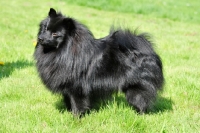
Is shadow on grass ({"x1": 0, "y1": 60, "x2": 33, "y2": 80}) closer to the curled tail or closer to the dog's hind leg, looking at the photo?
the dog's hind leg

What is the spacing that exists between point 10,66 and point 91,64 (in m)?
3.07

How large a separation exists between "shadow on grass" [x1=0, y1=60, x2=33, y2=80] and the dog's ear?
8.14 ft

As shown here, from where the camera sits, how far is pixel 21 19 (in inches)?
468

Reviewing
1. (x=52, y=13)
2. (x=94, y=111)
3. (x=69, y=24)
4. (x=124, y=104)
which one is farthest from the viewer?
(x=124, y=104)

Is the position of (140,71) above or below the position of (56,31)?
below

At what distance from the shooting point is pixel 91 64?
4.10 m

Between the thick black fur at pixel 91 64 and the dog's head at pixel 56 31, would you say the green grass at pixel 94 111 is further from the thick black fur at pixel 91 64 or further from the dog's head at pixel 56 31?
the dog's head at pixel 56 31

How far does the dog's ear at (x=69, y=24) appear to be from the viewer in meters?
3.92

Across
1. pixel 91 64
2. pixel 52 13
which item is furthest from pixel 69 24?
pixel 91 64

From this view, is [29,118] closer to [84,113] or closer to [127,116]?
[84,113]

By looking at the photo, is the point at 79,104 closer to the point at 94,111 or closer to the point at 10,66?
the point at 94,111

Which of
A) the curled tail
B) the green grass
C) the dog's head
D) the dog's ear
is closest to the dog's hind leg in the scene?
the green grass

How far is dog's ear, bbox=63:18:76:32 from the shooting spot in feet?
12.9

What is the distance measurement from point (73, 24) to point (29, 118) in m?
1.47
